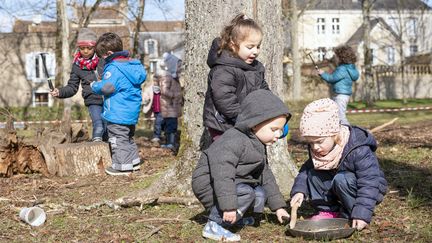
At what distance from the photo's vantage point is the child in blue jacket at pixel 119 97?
773 cm

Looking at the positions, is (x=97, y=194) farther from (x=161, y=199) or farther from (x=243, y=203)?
(x=243, y=203)

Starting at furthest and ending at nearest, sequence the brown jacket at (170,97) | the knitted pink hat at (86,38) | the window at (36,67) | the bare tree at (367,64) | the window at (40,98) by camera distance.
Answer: the window at (40,98) < the window at (36,67) < the bare tree at (367,64) < the brown jacket at (170,97) < the knitted pink hat at (86,38)

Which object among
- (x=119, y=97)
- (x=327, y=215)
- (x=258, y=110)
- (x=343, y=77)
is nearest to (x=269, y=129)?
(x=258, y=110)

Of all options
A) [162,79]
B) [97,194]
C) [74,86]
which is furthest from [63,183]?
[162,79]

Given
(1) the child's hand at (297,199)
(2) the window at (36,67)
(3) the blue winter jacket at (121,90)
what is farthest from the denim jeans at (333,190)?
(2) the window at (36,67)

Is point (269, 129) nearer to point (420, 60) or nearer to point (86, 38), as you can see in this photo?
point (86, 38)

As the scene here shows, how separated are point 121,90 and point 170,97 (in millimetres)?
4040

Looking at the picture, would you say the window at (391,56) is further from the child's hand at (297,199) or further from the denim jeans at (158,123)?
the child's hand at (297,199)

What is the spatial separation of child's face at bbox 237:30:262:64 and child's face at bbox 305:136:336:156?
94 centimetres

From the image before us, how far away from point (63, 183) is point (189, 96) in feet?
7.67

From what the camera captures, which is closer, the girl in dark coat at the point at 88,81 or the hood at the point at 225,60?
the hood at the point at 225,60

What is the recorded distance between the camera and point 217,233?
446 centimetres

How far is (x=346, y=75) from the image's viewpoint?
11.1 meters

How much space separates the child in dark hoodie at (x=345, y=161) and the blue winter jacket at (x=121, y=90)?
3.60 meters
